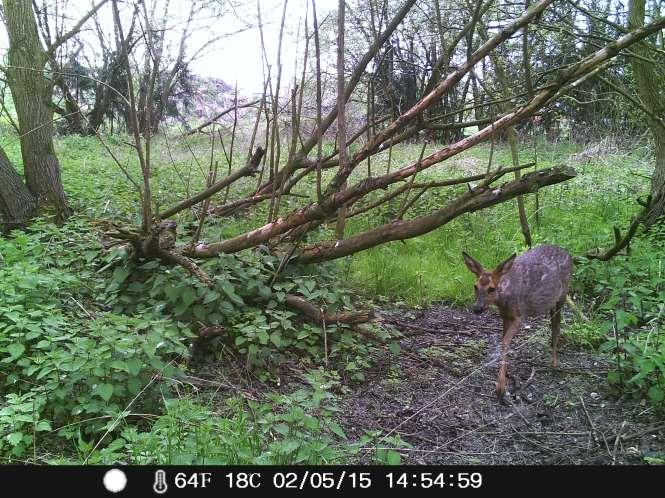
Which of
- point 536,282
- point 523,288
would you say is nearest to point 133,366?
point 523,288

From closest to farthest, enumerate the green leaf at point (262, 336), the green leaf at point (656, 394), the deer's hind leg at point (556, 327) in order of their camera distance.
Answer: the green leaf at point (656, 394) → the green leaf at point (262, 336) → the deer's hind leg at point (556, 327)

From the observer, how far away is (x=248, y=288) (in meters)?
4.63

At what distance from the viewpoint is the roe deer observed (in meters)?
4.20

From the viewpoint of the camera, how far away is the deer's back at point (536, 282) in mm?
4406

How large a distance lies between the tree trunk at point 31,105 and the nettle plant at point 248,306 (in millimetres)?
2470

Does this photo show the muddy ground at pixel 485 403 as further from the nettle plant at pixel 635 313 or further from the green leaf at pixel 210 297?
the green leaf at pixel 210 297

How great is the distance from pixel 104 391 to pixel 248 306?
1.67m

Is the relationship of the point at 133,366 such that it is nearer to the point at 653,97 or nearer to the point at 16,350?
the point at 16,350

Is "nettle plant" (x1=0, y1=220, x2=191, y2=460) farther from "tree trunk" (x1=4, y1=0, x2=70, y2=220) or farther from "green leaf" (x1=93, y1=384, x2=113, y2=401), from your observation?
"tree trunk" (x1=4, y1=0, x2=70, y2=220)

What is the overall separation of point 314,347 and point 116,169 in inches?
252
